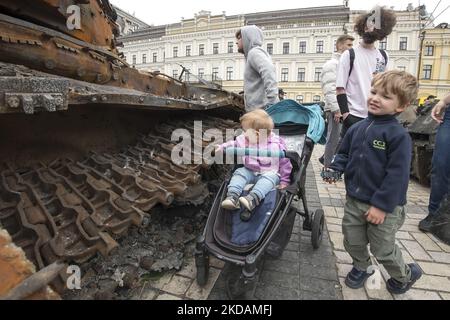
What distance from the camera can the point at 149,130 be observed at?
3684 millimetres

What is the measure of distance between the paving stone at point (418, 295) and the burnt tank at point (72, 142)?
183 centimetres

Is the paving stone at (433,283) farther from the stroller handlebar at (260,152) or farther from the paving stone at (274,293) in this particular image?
the stroller handlebar at (260,152)

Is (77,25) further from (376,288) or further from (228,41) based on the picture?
(228,41)

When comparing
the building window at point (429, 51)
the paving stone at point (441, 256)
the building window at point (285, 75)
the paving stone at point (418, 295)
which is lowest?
the paving stone at point (418, 295)

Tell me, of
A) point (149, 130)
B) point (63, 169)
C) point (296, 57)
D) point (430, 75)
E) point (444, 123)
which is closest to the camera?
point (63, 169)

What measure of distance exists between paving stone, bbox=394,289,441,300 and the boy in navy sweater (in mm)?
44

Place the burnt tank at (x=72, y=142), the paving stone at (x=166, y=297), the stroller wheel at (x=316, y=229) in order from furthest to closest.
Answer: the stroller wheel at (x=316, y=229) < the paving stone at (x=166, y=297) < the burnt tank at (x=72, y=142)

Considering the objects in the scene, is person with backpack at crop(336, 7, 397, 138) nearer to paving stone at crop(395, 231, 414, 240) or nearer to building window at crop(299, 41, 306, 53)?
paving stone at crop(395, 231, 414, 240)

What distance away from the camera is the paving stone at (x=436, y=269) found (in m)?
2.67

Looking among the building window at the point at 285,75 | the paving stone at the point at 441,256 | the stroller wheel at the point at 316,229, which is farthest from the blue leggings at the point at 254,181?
the building window at the point at 285,75

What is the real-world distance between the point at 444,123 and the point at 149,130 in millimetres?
3124

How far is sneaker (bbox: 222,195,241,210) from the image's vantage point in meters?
2.41

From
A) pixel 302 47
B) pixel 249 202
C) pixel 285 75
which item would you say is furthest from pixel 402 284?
pixel 302 47
